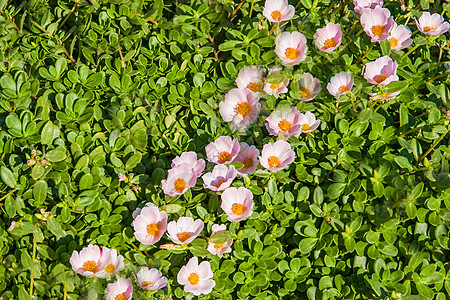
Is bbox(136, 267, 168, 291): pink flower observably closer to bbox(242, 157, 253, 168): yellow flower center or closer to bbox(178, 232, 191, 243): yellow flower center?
bbox(178, 232, 191, 243): yellow flower center

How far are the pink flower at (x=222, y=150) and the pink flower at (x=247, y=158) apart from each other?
0.18ft

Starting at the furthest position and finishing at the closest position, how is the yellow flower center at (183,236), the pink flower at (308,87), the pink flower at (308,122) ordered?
1. the pink flower at (308,87)
2. the pink flower at (308,122)
3. the yellow flower center at (183,236)

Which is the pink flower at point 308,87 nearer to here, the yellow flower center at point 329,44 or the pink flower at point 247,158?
the yellow flower center at point 329,44

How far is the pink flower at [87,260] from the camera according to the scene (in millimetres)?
1834

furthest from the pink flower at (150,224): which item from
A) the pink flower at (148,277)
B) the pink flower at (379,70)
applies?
the pink flower at (379,70)

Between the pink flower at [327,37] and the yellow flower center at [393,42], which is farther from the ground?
the pink flower at [327,37]

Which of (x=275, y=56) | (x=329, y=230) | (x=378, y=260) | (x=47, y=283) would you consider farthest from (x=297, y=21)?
(x=47, y=283)

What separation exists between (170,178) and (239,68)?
0.73 m

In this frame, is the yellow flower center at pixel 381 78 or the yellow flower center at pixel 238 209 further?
the yellow flower center at pixel 381 78

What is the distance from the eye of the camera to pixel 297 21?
8.04ft

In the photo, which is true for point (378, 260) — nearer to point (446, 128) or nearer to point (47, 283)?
point (446, 128)

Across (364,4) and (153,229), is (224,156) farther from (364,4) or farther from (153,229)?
(364,4)

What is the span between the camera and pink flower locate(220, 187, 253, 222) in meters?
1.89

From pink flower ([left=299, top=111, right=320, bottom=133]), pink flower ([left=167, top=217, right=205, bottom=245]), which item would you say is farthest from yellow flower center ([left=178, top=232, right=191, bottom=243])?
pink flower ([left=299, top=111, right=320, bottom=133])
